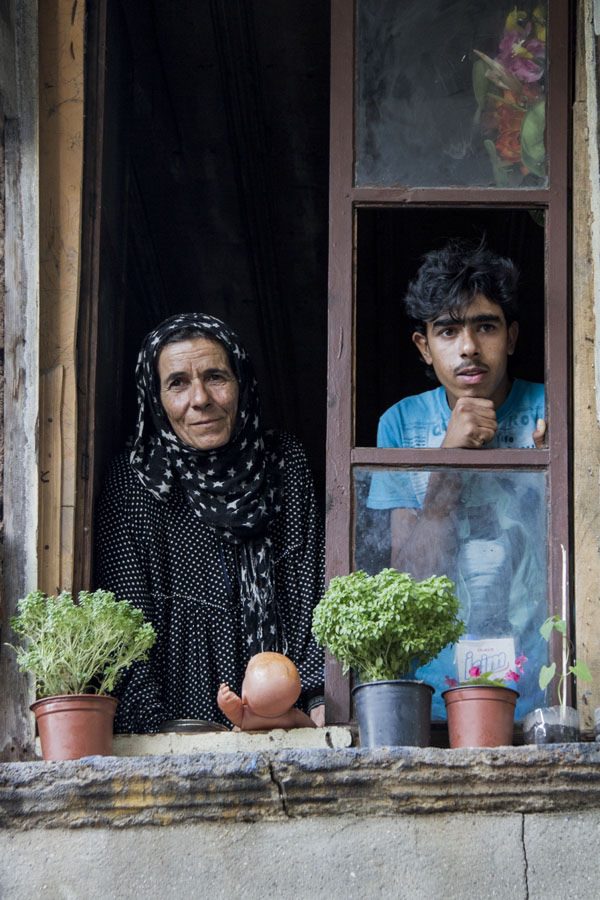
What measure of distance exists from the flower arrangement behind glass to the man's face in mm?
401

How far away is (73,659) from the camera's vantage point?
11.0 ft

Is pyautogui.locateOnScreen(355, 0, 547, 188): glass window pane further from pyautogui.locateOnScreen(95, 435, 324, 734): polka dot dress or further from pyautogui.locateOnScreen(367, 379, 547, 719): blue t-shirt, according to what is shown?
pyautogui.locateOnScreen(95, 435, 324, 734): polka dot dress

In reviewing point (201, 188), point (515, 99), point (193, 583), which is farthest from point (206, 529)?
point (201, 188)

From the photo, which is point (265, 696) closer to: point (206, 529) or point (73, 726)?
point (73, 726)

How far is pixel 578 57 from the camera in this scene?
12.7 feet

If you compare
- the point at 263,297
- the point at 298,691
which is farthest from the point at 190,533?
the point at 263,297

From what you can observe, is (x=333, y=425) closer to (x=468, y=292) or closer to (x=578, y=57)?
(x=468, y=292)

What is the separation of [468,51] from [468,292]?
2.06ft

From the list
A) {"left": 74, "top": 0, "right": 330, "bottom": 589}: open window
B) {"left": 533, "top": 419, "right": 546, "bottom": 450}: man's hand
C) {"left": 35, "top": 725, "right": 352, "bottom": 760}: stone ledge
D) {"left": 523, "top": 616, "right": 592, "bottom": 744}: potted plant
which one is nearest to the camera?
{"left": 523, "top": 616, "right": 592, "bottom": 744}: potted plant

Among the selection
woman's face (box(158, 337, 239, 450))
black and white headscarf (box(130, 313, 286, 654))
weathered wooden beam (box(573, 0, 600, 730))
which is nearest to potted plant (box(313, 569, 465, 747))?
weathered wooden beam (box(573, 0, 600, 730))

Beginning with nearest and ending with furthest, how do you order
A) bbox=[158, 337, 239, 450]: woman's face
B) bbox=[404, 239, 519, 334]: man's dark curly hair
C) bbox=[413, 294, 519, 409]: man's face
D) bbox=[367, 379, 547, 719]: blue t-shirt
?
bbox=[367, 379, 547, 719]: blue t-shirt, bbox=[413, 294, 519, 409]: man's face, bbox=[404, 239, 519, 334]: man's dark curly hair, bbox=[158, 337, 239, 450]: woman's face

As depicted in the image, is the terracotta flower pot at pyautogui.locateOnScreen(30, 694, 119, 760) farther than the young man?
No

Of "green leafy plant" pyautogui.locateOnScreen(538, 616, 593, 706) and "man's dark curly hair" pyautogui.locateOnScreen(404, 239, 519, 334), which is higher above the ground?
"man's dark curly hair" pyautogui.locateOnScreen(404, 239, 519, 334)

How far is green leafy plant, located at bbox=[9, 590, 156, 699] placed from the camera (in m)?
3.34
